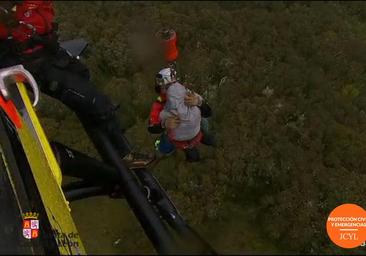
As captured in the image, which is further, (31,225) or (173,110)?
(173,110)

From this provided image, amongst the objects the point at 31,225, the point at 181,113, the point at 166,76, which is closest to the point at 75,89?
the point at 166,76

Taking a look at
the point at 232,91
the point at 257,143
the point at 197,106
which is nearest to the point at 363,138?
the point at 257,143

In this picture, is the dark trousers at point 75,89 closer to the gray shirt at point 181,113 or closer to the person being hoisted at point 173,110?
the person being hoisted at point 173,110

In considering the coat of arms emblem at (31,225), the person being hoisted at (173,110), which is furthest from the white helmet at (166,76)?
the coat of arms emblem at (31,225)

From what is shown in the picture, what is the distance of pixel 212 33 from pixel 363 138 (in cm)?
330

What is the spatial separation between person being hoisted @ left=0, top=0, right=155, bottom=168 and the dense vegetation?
929 millimetres

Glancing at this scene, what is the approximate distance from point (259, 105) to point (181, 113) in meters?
2.56

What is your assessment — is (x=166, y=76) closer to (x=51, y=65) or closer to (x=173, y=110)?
(x=173, y=110)

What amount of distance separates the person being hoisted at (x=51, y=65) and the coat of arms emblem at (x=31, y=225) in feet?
3.23

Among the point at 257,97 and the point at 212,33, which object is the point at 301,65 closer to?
the point at 257,97

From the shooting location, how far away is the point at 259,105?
6.54m

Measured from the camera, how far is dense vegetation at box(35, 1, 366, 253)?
5211mm

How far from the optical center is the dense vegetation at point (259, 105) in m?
5.21

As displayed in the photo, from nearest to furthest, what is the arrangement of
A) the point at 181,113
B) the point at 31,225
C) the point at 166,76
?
the point at 31,225 < the point at 166,76 < the point at 181,113
